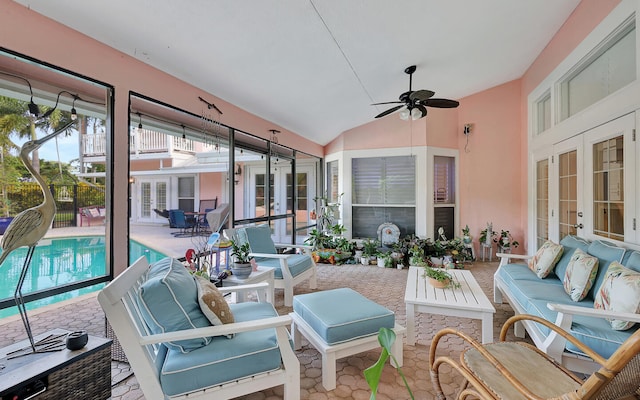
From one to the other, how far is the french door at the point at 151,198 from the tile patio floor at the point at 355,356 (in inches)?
210

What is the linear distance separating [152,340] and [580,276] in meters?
3.01

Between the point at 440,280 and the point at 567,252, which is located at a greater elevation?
the point at 567,252

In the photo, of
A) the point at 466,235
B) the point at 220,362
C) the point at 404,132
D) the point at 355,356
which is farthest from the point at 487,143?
the point at 220,362

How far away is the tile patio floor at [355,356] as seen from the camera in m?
1.90

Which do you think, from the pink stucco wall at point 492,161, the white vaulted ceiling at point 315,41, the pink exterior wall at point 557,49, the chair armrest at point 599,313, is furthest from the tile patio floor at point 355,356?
the white vaulted ceiling at point 315,41

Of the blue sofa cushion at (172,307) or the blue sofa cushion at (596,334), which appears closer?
the blue sofa cushion at (172,307)

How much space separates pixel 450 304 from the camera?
2.34 metres

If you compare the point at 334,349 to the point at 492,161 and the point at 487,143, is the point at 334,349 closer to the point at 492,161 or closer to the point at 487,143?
the point at 492,161

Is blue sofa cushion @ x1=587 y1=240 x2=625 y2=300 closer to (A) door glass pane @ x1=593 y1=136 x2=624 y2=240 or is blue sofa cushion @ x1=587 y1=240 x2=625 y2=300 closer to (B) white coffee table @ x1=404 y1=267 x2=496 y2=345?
(A) door glass pane @ x1=593 y1=136 x2=624 y2=240

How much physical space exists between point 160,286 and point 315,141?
5.44m

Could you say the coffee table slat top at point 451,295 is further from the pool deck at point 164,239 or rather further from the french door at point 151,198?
the french door at point 151,198

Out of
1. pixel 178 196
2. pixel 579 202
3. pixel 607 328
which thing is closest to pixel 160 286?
pixel 607 328

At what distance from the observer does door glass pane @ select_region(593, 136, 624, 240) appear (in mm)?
2730

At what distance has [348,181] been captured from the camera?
21.1 feet
